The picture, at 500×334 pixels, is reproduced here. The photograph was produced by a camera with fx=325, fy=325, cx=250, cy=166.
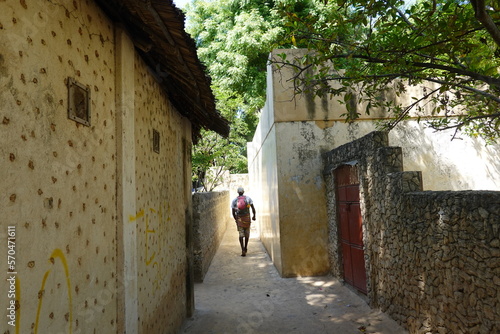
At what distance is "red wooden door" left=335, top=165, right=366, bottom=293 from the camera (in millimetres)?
5887

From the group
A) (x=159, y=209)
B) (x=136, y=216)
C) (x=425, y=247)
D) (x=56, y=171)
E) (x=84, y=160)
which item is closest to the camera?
(x=56, y=171)

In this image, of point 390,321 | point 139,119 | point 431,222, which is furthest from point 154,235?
point 390,321

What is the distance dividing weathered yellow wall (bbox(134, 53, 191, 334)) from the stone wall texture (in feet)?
9.99

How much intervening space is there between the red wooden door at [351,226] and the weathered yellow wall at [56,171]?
15.1 ft

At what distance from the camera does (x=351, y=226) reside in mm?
6246

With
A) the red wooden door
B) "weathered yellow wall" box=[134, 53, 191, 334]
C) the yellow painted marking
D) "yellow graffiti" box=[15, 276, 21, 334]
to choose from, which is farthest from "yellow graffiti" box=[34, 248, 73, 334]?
the red wooden door

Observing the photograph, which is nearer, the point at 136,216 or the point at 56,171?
the point at 56,171

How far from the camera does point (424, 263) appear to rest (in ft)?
12.5

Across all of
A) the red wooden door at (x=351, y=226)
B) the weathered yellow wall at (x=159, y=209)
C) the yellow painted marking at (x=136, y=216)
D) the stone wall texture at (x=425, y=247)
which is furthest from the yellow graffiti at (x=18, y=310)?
the red wooden door at (x=351, y=226)

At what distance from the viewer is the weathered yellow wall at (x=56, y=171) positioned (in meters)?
1.44

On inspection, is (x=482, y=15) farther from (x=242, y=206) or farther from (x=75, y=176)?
(x=242, y=206)

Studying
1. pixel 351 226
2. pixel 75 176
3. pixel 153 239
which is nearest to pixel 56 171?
pixel 75 176

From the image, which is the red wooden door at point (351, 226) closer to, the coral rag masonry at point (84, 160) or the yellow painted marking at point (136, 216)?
the coral rag masonry at point (84, 160)

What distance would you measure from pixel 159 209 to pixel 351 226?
389cm
